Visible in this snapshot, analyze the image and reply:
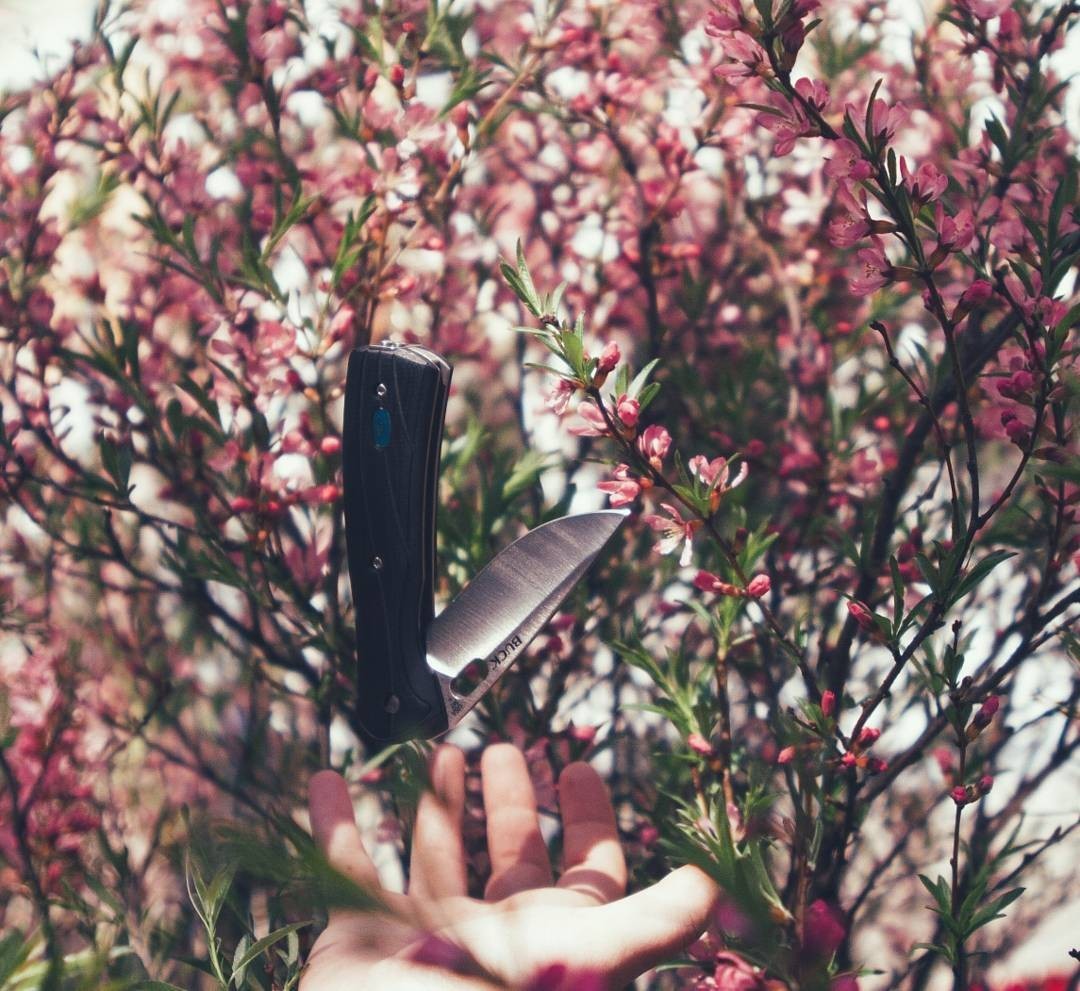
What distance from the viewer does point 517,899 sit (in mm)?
770

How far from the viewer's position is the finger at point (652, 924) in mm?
677

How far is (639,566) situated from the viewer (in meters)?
1.09

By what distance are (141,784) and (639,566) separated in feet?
2.27

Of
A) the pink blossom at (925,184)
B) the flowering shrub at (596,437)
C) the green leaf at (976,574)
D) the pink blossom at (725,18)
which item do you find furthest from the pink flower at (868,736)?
the pink blossom at (725,18)


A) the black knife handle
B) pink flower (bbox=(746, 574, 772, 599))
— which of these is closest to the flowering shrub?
pink flower (bbox=(746, 574, 772, 599))

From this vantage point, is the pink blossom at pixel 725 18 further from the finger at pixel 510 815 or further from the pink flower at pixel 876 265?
the finger at pixel 510 815

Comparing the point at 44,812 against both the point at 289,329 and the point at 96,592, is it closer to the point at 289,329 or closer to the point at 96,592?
the point at 96,592

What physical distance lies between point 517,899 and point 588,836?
0.34 ft

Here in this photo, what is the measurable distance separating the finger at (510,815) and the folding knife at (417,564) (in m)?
0.12

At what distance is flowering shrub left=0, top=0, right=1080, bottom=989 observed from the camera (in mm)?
707

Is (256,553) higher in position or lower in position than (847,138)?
lower

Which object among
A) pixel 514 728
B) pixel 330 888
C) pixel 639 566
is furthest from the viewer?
pixel 639 566

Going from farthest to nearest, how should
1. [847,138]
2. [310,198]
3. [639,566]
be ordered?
1. [639,566]
2. [310,198]
3. [847,138]

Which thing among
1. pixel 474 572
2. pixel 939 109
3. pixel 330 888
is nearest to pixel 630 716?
pixel 474 572
